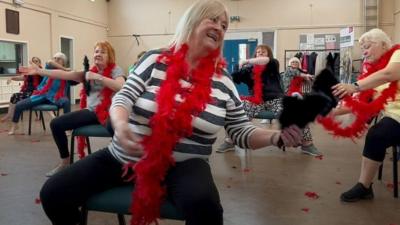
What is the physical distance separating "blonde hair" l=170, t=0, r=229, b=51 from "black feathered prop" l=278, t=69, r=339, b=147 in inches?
22.9

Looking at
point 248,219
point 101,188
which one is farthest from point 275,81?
point 101,188

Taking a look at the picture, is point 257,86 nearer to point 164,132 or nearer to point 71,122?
point 71,122

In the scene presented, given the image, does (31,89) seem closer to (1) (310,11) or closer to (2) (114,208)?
(2) (114,208)

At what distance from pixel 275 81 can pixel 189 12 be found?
118 inches

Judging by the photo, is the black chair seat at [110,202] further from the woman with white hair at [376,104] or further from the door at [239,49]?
the door at [239,49]

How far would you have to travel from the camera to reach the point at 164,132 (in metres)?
1.55

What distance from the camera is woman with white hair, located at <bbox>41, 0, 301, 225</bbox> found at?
1.47 metres

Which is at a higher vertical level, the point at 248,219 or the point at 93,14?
the point at 93,14

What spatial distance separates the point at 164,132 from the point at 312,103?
0.57m

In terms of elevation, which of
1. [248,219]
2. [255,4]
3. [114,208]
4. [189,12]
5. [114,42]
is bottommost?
[248,219]

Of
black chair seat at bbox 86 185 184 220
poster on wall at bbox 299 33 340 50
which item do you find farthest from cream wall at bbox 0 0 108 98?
black chair seat at bbox 86 185 184 220

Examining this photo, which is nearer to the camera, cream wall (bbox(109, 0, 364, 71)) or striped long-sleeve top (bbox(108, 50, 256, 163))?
striped long-sleeve top (bbox(108, 50, 256, 163))

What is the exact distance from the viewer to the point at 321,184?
349cm

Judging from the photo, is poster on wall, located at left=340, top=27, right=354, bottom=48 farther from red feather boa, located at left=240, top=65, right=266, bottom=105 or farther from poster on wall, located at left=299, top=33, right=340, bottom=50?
red feather boa, located at left=240, top=65, right=266, bottom=105
